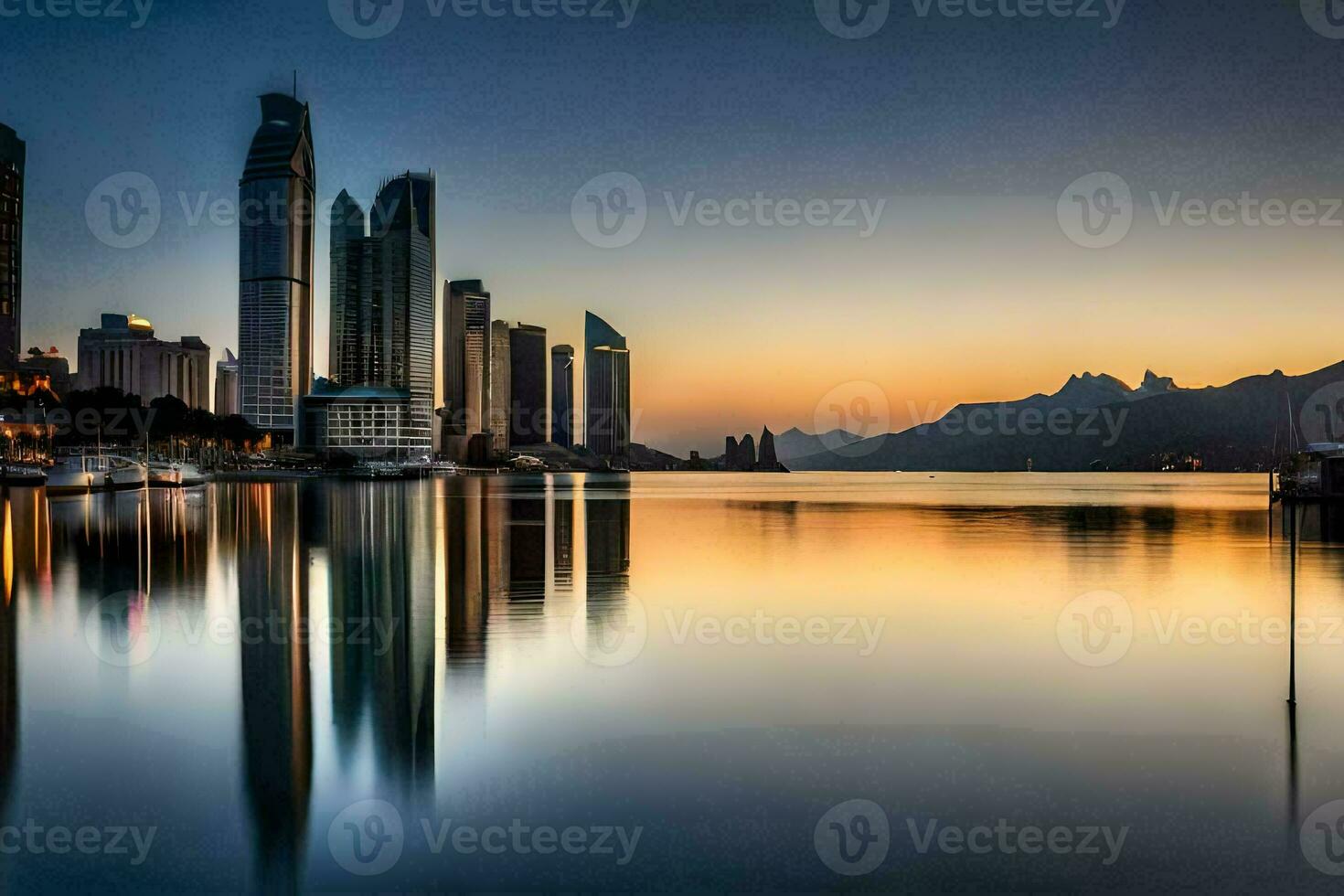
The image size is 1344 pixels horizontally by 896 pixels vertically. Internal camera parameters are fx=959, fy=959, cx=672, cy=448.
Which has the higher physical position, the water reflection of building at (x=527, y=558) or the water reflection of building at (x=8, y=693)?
the water reflection of building at (x=8, y=693)

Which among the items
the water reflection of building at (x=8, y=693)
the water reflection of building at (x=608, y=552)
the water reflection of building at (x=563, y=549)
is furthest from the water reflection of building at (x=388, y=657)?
the water reflection of building at (x=608, y=552)

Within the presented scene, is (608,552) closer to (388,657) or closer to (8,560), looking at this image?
(8,560)

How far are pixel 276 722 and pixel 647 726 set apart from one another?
4.33m

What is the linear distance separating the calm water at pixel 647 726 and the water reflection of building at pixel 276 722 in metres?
0.05

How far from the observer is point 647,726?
11547 millimetres

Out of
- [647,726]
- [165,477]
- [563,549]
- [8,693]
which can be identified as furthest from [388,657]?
[165,477]

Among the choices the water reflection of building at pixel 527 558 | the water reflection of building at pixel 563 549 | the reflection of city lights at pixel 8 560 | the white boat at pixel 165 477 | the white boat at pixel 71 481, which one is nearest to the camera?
the reflection of city lights at pixel 8 560

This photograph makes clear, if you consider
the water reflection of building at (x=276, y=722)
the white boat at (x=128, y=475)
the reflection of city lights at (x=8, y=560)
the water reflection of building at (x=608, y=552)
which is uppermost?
the white boat at (x=128, y=475)

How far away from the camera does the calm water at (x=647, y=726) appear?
7.75 metres

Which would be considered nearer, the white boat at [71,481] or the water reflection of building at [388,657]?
the water reflection of building at [388,657]

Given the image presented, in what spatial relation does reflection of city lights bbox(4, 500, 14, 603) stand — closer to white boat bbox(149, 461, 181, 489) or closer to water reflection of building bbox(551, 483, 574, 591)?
water reflection of building bbox(551, 483, 574, 591)

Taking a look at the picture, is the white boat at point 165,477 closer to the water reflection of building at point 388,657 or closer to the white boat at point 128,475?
the white boat at point 128,475

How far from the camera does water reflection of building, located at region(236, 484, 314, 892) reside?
782cm

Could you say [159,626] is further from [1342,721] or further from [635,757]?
[1342,721]
